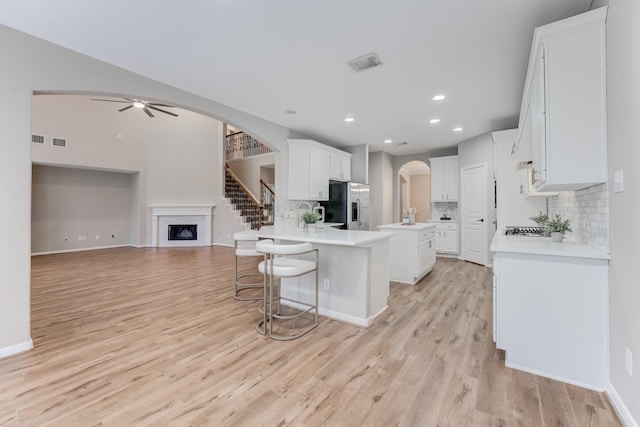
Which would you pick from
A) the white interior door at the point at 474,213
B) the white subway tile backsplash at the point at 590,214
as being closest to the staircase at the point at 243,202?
the white interior door at the point at 474,213

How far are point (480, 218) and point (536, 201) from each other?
170cm

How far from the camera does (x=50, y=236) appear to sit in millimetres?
7082

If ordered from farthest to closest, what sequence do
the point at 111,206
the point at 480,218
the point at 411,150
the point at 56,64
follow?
1. the point at 111,206
2. the point at 411,150
3. the point at 480,218
4. the point at 56,64

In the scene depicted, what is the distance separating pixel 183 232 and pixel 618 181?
30.7 feet

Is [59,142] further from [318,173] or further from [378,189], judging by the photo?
[378,189]

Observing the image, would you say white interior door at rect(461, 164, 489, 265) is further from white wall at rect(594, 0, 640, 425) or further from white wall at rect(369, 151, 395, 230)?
white wall at rect(594, 0, 640, 425)

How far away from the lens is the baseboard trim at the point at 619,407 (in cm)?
147

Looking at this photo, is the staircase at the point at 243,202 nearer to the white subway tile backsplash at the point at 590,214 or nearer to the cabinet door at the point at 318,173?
the cabinet door at the point at 318,173

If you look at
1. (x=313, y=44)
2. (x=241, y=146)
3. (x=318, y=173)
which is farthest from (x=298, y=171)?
(x=241, y=146)

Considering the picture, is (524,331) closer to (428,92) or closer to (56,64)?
(428,92)

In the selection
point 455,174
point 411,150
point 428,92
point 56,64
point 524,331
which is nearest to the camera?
A: point 524,331

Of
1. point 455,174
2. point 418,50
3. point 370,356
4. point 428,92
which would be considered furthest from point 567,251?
point 455,174

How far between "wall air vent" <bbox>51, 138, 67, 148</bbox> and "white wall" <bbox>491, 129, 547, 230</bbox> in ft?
30.6

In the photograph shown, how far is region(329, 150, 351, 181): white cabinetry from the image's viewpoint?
5941 millimetres
